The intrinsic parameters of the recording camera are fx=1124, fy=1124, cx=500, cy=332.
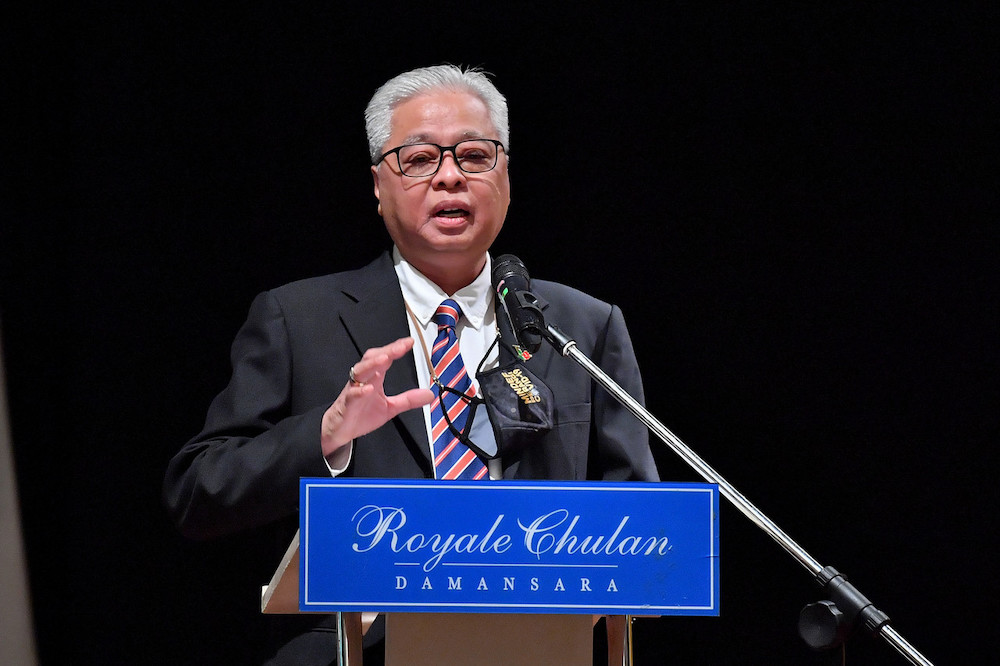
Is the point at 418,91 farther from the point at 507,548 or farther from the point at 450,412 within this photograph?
the point at 507,548

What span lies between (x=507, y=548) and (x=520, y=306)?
0.48 m

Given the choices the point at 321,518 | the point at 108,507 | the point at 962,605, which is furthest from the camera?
the point at 962,605

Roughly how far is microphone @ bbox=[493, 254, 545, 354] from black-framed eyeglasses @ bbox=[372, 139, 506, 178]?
404 mm

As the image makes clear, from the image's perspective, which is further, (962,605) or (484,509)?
(962,605)

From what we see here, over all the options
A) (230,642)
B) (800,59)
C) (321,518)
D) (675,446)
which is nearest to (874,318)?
(800,59)

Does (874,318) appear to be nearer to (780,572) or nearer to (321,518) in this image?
(780,572)

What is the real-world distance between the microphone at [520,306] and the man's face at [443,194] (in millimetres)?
338

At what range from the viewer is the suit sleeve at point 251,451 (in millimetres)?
1746

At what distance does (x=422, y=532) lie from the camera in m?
1.39

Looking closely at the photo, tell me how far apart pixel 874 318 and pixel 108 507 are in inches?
80.1

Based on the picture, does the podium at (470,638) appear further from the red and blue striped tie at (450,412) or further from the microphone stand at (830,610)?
the red and blue striped tie at (450,412)

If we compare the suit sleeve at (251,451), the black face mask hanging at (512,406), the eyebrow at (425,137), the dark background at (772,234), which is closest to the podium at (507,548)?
the suit sleeve at (251,451)

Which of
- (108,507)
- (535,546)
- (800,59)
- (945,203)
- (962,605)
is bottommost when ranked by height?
(962,605)

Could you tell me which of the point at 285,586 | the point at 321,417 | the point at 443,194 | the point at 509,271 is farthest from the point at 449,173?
the point at 285,586
